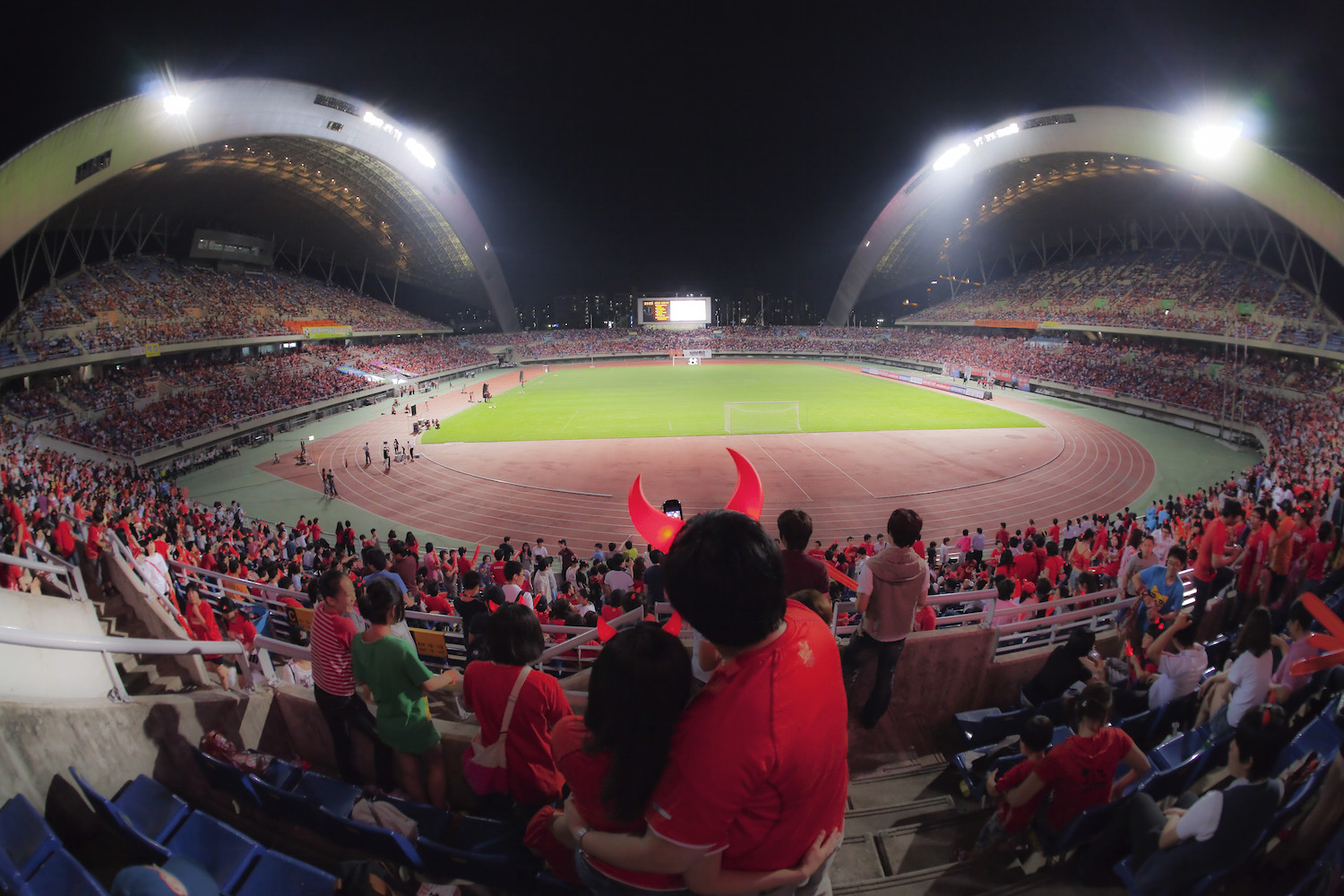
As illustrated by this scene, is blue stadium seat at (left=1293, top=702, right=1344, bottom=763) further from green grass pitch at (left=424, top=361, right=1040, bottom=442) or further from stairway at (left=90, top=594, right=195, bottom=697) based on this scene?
green grass pitch at (left=424, top=361, right=1040, bottom=442)

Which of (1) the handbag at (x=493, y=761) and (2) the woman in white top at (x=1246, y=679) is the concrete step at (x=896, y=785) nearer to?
(2) the woman in white top at (x=1246, y=679)

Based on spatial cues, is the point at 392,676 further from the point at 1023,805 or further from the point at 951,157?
the point at 951,157

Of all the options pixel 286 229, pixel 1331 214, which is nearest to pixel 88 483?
pixel 286 229

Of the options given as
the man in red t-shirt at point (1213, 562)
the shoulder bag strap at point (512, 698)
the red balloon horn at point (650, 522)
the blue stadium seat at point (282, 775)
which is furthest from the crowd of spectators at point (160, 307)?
the man in red t-shirt at point (1213, 562)

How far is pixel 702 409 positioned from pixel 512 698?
3571cm

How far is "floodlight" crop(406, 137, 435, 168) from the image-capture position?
4910cm

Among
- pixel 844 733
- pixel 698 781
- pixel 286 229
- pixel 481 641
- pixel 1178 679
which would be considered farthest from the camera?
pixel 286 229

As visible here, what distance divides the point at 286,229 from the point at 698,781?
216 ft

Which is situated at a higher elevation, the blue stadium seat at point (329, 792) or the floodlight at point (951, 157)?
the floodlight at point (951, 157)

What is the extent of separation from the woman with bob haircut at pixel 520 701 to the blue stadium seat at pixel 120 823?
1585 millimetres

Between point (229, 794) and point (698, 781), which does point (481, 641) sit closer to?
point (229, 794)

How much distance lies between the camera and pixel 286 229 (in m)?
53.4

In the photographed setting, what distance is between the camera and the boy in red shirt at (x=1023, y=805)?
10.8ft

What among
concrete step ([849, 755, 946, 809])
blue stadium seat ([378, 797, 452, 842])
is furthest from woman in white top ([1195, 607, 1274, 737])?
blue stadium seat ([378, 797, 452, 842])
